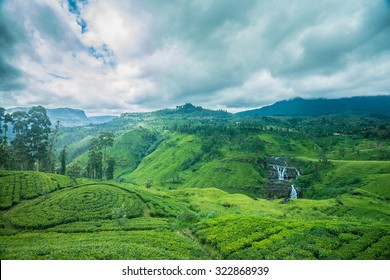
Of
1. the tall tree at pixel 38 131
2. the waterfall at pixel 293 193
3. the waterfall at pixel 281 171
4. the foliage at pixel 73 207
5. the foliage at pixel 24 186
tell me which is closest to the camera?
the foliage at pixel 73 207

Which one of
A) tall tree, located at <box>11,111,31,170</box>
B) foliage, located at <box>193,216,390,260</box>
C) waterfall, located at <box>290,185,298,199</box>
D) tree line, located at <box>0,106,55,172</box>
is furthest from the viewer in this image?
waterfall, located at <box>290,185,298,199</box>

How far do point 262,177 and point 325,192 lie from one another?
121 ft

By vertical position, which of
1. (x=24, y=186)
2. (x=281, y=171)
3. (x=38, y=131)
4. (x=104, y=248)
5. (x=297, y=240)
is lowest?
(x=281, y=171)

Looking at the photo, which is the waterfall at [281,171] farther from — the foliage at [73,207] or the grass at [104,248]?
the grass at [104,248]

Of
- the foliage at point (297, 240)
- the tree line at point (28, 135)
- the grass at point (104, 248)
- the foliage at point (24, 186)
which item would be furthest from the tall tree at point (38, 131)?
the foliage at point (297, 240)

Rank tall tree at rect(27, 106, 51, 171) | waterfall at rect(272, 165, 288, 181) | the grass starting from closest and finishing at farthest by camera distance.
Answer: the grass → tall tree at rect(27, 106, 51, 171) → waterfall at rect(272, 165, 288, 181)

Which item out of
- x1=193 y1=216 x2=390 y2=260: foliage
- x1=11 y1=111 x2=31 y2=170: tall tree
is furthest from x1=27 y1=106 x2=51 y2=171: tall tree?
x1=193 y1=216 x2=390 y2=260: foliage

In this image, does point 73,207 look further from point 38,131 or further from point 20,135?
point 20,135

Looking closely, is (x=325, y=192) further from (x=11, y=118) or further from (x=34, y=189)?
(x=11, y=118)

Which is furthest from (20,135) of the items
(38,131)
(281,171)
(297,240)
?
(281,171)

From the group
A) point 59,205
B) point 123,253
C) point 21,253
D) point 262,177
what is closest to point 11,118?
point 59,205

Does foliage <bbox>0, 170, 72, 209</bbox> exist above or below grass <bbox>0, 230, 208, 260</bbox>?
above

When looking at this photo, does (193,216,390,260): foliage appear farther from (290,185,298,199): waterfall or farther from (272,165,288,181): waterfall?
(272,165,288,181): waterfall
